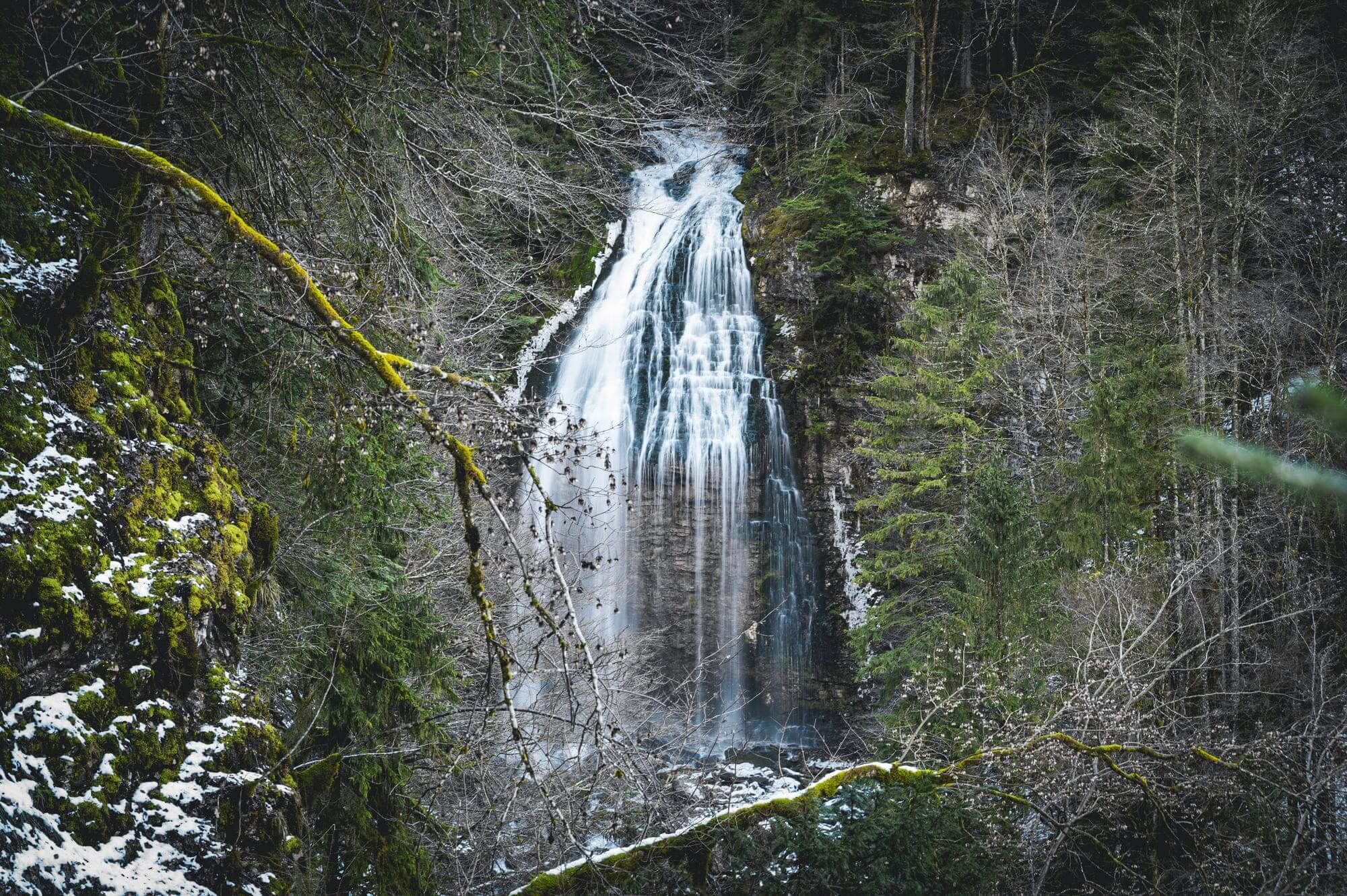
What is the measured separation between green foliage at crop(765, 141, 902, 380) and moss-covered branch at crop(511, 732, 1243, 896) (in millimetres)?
Result: 15121

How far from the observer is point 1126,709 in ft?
24.0

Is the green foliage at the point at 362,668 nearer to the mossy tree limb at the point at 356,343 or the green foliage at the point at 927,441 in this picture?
the mossy tree limb at the point at 356,343

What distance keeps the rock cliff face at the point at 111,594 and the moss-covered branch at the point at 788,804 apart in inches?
77.8

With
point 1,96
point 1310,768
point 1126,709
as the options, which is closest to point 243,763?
point 1,96

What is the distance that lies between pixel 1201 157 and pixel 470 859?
1696 centimetres

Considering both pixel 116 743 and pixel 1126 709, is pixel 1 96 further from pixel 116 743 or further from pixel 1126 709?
pixel 1126 709

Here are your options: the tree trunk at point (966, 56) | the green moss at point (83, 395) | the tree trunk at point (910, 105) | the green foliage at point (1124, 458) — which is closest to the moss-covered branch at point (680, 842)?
the green moss at point (83, 395)

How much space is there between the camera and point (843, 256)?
21125 mm

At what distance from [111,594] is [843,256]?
65.6 feet

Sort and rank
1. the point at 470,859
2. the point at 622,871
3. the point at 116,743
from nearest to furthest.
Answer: the point at 116,743 → the point at 622,871 → the point at 470,859

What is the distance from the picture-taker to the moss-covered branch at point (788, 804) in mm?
5000

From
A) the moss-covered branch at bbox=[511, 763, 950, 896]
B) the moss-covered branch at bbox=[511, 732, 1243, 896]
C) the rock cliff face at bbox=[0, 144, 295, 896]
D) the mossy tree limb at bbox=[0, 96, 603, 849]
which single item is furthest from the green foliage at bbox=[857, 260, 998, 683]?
the rock cliff face at bbox=[0, 144, 295, 896]

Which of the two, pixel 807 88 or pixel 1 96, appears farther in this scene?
pixel 807 88

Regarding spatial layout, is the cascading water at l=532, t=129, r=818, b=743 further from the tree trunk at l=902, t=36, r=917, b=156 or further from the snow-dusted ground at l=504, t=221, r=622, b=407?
the tree trunk at l=902, t=36, r=917, b=156
